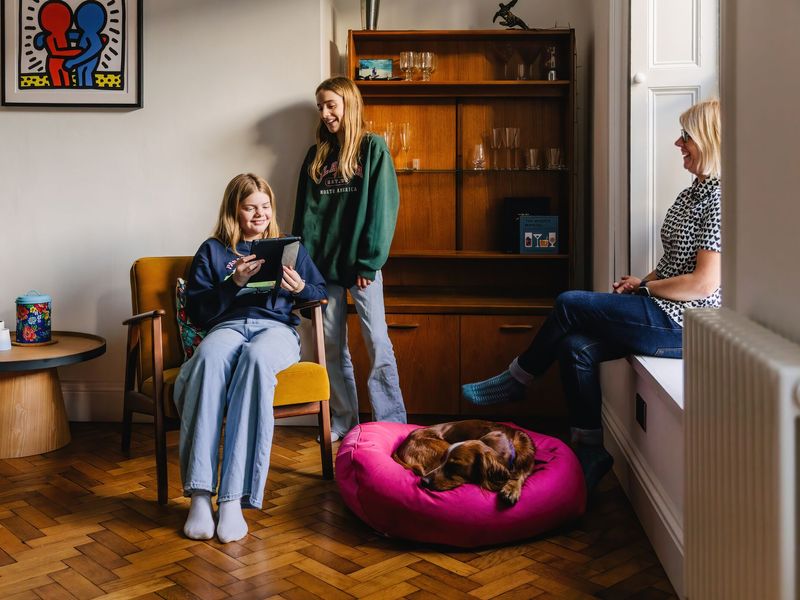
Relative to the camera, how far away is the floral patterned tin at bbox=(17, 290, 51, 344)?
366 centimetres

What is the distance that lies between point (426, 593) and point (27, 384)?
2086mm

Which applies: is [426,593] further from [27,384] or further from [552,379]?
[27,384]

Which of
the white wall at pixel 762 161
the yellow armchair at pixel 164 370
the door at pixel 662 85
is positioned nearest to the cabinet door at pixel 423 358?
the yellow armchair at pixel 164 370

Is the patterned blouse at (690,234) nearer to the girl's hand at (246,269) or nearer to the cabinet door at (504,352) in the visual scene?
the cabinet door at (504,352)

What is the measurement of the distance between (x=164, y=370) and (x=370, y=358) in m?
0.87

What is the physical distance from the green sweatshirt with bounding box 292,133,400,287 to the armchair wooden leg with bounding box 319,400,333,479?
0.71 metres

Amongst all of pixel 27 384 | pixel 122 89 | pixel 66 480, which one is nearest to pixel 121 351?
pixel 27 384

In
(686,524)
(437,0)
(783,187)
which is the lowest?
(686,524)

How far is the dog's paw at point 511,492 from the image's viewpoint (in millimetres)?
2537

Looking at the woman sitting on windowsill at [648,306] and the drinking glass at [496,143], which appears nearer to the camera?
the woman sitting on windowsill at [648,306]

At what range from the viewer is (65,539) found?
265cm

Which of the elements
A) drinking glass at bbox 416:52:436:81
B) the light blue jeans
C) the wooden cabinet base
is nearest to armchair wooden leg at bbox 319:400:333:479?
the light blue jeans

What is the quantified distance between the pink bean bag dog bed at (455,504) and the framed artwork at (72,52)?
2227 millimetres

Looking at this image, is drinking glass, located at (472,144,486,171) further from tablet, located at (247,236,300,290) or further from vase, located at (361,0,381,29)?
tablet, located at (247,236,300,290)
